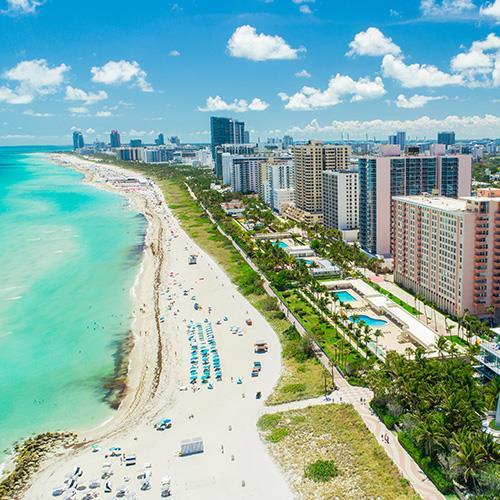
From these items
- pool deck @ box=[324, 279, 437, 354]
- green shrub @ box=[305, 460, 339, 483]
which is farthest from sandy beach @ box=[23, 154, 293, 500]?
pool deck @ box=[324, 279, 437, 354]

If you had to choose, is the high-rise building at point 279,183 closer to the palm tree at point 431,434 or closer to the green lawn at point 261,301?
the green lawn at point 261,301

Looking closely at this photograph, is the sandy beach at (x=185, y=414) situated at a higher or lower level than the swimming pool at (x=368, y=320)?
lower

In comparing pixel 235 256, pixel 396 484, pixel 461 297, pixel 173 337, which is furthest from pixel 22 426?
pixel 235 256

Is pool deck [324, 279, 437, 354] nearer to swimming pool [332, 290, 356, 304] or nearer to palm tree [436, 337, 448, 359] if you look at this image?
swimming pool [332, 290, 356, 304]

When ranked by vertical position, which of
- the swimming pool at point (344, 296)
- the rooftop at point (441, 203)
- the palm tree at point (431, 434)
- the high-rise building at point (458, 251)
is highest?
the rooftop at point (441, 203)

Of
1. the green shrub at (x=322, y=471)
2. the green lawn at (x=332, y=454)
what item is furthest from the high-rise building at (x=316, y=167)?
the green shrub at (x=322, y=471)

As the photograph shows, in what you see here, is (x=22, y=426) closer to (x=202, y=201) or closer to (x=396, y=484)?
(x=396, y=484)

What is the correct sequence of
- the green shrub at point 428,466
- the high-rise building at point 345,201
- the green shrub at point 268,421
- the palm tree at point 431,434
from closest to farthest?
1. the green shrub at point 428,466
2. the palm tree at point 431,434
3. the green shrub at point 268,421
4. the high-rise building at point 345,201
